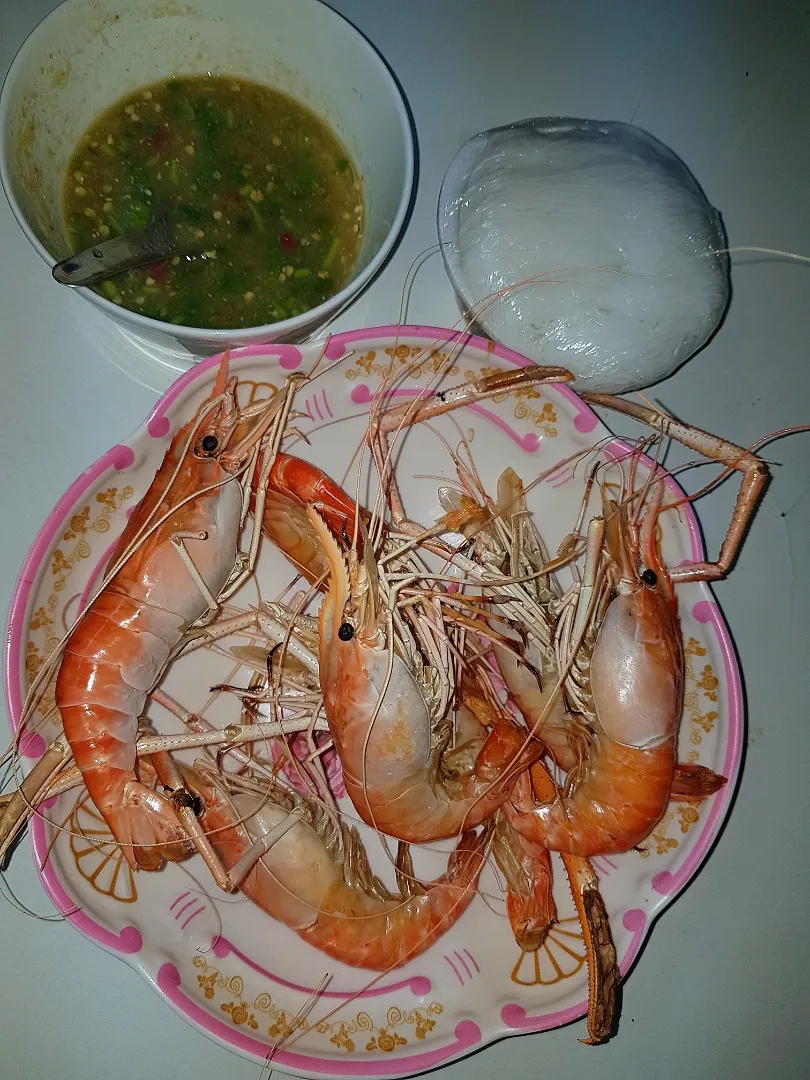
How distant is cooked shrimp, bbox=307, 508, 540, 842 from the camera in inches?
36.8

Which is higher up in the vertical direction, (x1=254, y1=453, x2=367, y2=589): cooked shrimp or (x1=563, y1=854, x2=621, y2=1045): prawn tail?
(x1=254, y1=453, x2=367, y2=589): cooked shrimp

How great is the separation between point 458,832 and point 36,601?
2.18ft

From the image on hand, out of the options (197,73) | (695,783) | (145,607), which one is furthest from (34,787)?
(197,73)

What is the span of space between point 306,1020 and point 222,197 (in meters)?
1.15

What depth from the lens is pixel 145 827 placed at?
100cm

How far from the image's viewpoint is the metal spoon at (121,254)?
0.87 meters

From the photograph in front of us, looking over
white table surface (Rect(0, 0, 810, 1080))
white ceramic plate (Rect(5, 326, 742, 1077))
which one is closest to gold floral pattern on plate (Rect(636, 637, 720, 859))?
white ceramic plate (Rect(5, 326, 742, 1077))

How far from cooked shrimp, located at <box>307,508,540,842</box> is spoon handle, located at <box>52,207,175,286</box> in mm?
387

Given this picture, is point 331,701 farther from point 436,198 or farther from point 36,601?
point 436,198

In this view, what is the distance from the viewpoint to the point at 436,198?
126cm

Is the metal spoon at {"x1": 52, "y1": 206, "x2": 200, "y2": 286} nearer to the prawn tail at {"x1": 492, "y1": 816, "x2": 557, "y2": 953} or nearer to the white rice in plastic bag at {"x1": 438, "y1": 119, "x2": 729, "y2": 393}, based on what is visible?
the white rice in plastic bag at {"x1": 438, "y1": 119, "x2": 729, "y2": 393}

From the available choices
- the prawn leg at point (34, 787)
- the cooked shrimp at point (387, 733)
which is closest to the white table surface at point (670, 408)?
the prawn leg at point (34, 787)

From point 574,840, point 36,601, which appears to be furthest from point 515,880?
point 36,601

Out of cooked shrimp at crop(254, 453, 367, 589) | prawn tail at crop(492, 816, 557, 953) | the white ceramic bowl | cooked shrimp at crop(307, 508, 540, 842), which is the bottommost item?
prawn tail at crop(492, 816, 557, 953)
